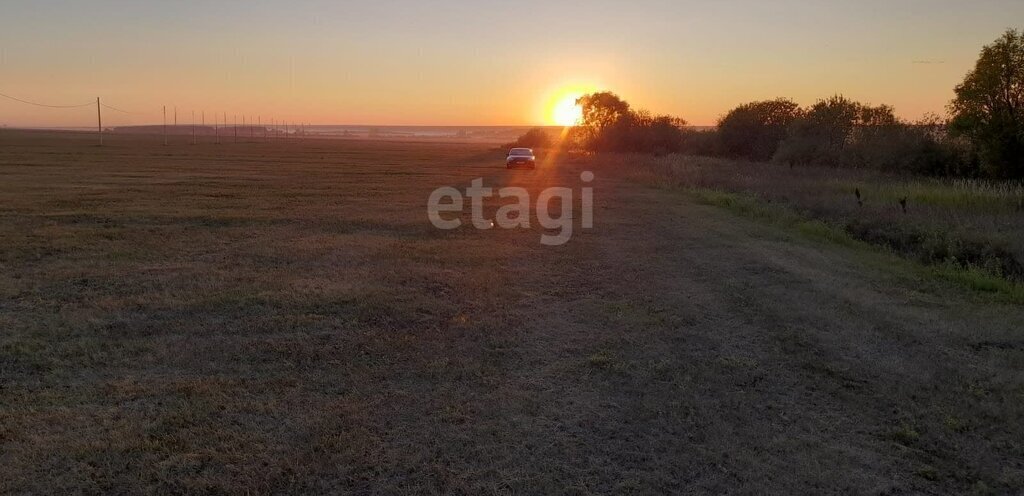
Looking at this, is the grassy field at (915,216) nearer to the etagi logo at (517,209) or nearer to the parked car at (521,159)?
the etagi logo at (517,209)

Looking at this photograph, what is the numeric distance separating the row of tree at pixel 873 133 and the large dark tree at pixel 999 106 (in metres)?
0.03

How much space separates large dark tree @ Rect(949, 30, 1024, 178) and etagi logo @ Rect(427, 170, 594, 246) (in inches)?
619

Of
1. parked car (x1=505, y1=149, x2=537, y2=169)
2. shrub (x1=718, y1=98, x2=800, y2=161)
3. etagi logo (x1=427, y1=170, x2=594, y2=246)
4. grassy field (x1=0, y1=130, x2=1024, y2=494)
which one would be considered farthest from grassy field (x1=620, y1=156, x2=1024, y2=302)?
shrub (x1=718, y1=98, x2=800, y2=161)

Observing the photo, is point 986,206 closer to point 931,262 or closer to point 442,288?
point 931,262

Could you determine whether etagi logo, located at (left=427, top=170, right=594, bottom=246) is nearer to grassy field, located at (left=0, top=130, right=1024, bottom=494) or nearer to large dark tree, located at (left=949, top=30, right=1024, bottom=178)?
→ grassy field, located at (left=0, top=130, right=1024, bottom=494)

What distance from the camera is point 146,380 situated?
4816 millimetres

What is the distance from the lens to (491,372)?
17.0 feet

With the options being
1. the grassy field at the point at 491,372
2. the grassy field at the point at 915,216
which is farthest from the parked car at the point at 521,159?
the grassy field at the point at 491,372

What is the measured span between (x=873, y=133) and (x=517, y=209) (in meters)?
25.9

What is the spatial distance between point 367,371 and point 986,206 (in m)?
16.2

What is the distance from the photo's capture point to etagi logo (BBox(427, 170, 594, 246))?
45.3 feet

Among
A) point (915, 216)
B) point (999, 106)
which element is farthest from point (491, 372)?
point (999, 106)

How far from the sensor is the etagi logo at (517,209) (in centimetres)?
1380

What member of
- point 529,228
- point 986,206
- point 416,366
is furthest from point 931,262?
point 416,366
